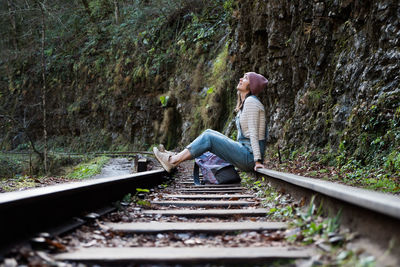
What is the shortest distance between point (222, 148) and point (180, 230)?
9.01 feet

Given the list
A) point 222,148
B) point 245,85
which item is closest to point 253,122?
point 222,148

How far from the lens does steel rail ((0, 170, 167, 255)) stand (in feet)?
6.61

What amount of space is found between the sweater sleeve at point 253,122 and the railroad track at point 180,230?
1.28 meters

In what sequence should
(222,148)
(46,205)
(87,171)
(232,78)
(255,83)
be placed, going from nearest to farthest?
(46,205) < (222,148) < (255,83) < (87,171) < (232,78)

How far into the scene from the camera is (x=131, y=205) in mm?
3676

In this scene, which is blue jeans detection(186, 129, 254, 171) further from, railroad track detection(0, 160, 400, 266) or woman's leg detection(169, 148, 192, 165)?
railroad track detection(0, 160, 400, 266)

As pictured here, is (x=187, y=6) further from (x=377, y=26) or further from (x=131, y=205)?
(x=131, y=205)

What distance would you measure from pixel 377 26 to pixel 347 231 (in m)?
5.92

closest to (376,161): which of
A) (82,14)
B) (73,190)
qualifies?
(73,190)

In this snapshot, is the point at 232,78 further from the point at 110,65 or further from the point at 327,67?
the point at 110,65

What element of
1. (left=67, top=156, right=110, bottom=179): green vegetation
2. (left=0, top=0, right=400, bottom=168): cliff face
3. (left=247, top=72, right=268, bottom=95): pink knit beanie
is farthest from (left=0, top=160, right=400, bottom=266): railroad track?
(left=67, top=156, right=110, bottom=179): green vegetation

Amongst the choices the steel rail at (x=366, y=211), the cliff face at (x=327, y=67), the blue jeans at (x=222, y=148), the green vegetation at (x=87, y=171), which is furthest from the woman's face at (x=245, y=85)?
the green vegetation at (x=87, y=171)

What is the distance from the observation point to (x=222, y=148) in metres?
5.20

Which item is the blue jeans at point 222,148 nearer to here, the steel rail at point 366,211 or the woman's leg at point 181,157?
the woman's leg at point 181,157
